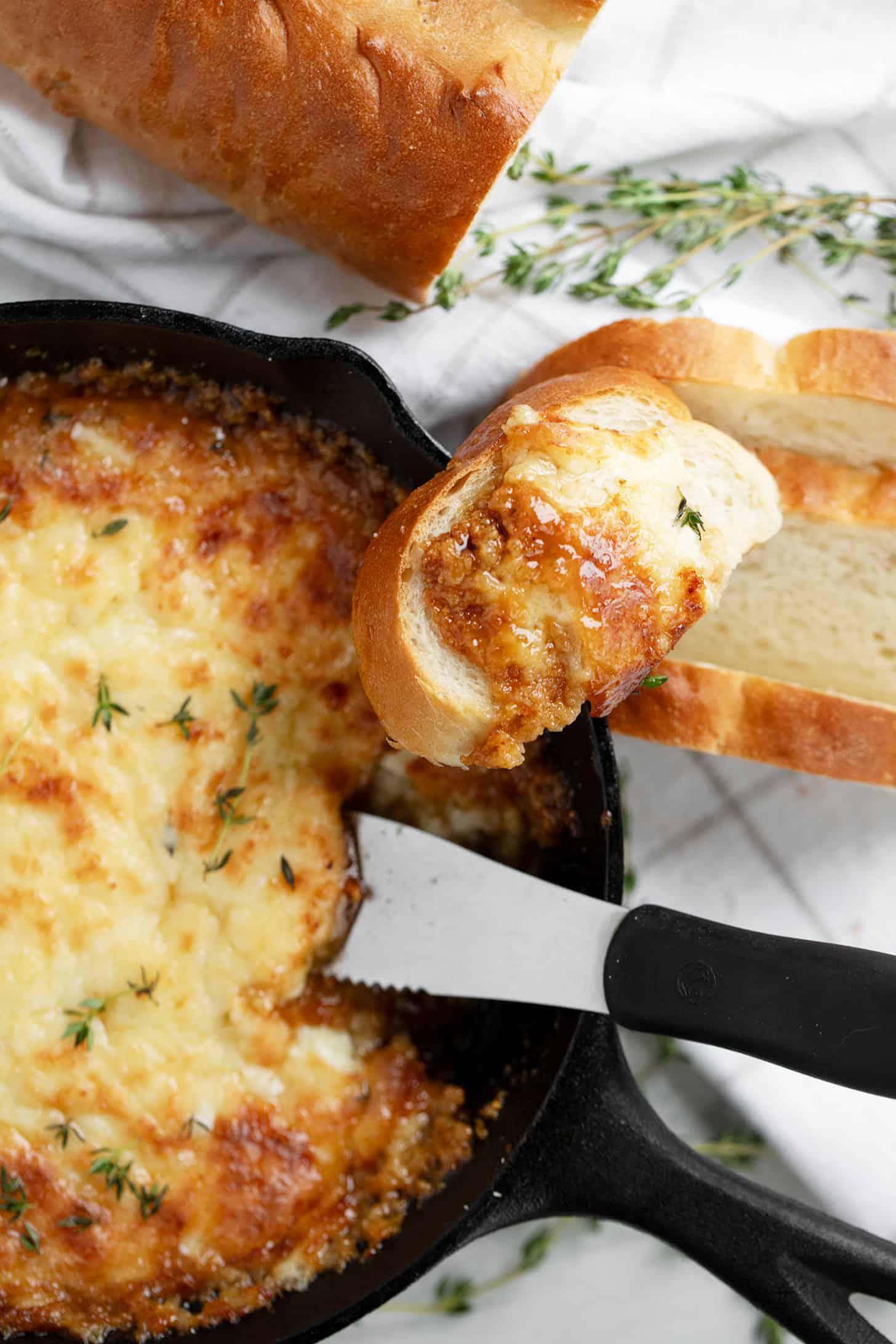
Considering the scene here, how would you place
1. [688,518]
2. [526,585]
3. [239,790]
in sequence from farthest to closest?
[239,790] → [688,518] → [526,585]

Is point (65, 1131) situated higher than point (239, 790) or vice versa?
point (239, 790)

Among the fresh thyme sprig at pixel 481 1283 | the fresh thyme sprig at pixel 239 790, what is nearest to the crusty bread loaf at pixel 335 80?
the fresh thyme sprig at pixel 239 790

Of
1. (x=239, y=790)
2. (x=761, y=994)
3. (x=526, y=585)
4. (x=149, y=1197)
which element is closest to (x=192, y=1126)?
(x=149, y=1197)

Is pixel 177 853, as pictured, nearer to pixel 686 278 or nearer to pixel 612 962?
pixel 612 962

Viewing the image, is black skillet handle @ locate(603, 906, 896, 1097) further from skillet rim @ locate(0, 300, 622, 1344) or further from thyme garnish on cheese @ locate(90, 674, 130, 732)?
thyme garnish on cheese @ locate(90, 674, 130, 732)

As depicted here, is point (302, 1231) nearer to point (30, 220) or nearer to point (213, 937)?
point (213, 937)

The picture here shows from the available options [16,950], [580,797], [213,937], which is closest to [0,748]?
[16,950]

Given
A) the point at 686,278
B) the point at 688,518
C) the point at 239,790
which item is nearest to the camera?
the point at 688,518
